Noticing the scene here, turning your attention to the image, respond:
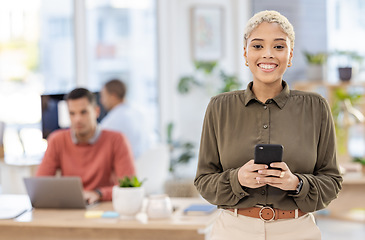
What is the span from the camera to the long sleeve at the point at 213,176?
1932 millimetres

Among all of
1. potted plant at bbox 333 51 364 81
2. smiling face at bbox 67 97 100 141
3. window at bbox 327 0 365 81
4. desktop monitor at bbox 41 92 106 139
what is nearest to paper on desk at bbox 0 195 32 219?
smiling face at bbox 67 97 100 141

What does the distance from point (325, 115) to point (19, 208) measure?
1.83m

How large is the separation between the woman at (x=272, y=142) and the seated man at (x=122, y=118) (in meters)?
3.42

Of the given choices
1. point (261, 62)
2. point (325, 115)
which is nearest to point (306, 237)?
point (325, 115)

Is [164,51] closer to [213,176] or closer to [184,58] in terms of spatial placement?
[184,58]

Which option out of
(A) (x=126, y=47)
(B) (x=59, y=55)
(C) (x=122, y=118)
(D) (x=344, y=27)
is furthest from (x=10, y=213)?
(D) (x=344, y=27)

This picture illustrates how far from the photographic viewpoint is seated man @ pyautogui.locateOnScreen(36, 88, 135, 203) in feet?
12.0

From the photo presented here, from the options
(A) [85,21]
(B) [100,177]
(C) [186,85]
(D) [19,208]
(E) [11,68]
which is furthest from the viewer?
(C) [186,85]

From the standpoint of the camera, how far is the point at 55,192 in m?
3.10

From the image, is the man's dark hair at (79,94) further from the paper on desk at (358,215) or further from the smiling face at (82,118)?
the paper on desk at (358,215)

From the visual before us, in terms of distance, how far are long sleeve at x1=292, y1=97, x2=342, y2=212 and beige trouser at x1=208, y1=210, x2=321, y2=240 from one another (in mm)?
58

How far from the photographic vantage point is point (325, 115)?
1.97m

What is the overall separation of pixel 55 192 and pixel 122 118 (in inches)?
93.5

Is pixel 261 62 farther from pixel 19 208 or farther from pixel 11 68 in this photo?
pixel 11 68
